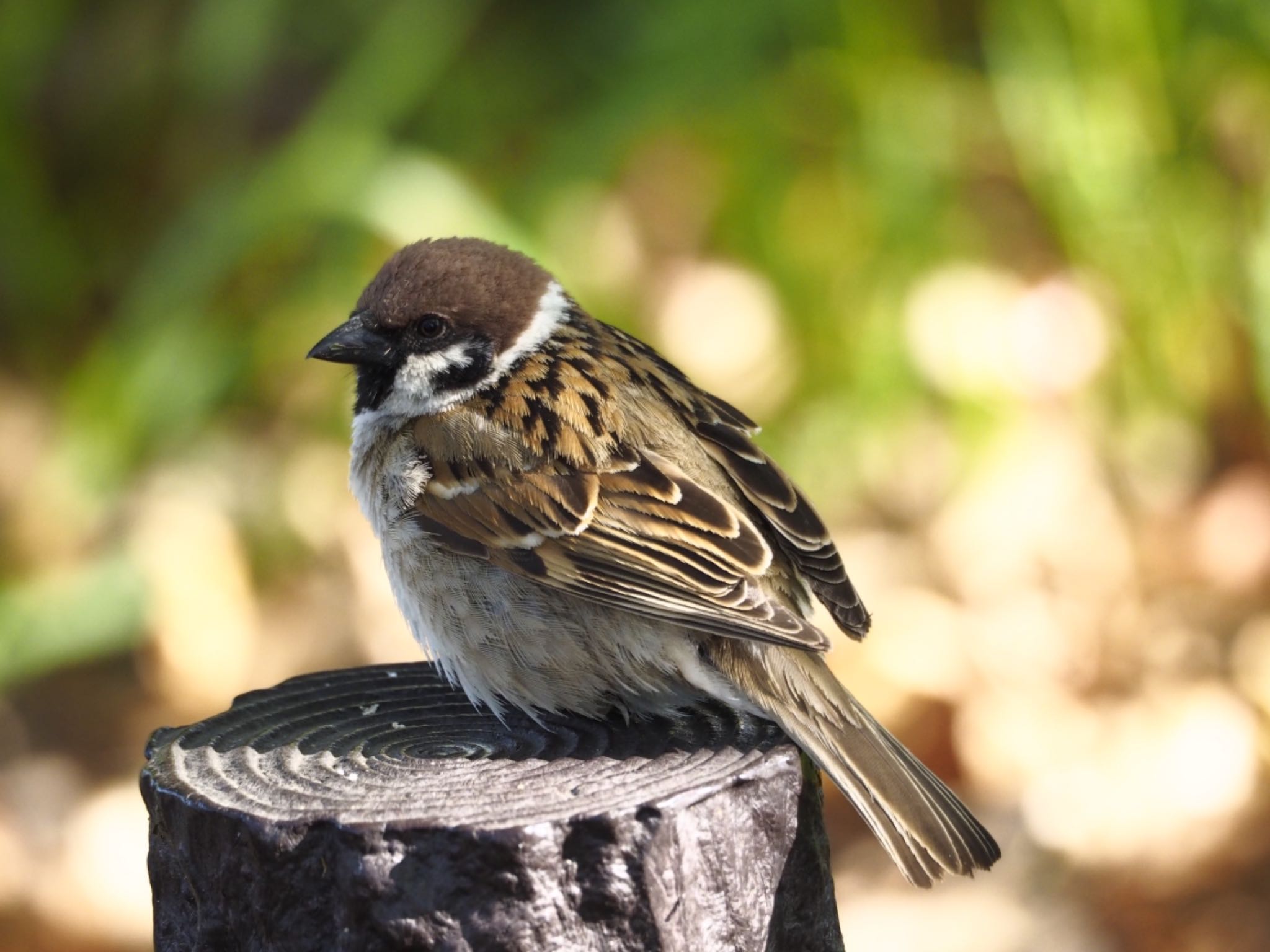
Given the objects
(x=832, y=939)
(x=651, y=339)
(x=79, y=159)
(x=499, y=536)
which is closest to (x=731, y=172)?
(x=651, y=339)

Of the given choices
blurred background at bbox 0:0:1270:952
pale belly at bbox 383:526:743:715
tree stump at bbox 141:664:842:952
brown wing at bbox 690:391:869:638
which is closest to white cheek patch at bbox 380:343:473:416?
pale belly at bbox 383:526:743:715

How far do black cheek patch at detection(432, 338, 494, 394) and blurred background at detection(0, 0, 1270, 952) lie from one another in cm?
167

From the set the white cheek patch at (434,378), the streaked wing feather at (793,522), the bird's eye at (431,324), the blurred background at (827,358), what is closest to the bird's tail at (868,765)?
the streaked wing feather at (793,522)

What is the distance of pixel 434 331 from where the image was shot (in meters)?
2.65

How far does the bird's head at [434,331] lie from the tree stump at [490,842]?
2.06 ft

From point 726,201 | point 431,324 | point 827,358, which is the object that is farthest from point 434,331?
→ point 726,201

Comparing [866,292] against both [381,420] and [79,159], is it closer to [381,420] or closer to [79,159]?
[381,420]

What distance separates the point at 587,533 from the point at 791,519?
0.33 metres

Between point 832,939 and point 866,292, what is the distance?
2683mm

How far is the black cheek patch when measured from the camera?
8.68 feet

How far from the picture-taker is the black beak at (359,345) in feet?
8.64

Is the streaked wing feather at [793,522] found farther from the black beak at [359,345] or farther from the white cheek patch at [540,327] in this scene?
the black beak at [359,345]

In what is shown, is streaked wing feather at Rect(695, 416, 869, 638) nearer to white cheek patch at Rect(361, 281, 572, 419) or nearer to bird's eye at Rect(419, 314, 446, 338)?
white cheek patch at Rect(361, 281, 572, 419)

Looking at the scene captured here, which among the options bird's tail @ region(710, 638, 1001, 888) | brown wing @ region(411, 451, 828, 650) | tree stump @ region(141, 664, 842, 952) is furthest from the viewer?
brown wing @ region(411, 451, 828, 650)
